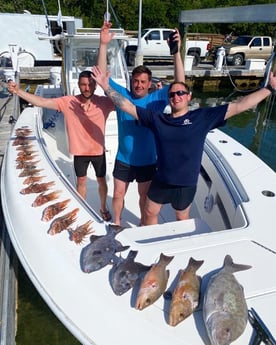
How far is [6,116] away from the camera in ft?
20.5

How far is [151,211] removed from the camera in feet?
7.71

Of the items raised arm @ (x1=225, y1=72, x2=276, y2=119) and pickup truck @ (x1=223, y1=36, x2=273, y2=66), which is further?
pickup truck @ (x1=223, y1=36, x2=273, y2=66)

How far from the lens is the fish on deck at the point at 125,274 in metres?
1.56

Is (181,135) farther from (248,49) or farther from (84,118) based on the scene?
(248,49)

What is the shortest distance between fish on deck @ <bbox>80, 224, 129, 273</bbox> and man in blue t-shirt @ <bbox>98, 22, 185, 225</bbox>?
764 millimetres

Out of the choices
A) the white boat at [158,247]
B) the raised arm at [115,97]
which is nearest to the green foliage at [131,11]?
the white boat at [158,247]

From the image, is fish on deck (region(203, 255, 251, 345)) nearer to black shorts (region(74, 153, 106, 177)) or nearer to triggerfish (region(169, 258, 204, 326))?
triggerfish (region(169, 258, 204, 326))

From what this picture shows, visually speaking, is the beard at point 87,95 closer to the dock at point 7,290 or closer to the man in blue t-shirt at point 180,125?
the man in blue t-shirt at point 180,125

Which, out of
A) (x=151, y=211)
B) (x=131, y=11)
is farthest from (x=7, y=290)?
(x=131, y=11)

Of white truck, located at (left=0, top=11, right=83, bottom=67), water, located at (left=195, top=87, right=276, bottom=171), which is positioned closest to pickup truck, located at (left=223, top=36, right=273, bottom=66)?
water, located at (left=195, top=87, right=276, bottom=171)

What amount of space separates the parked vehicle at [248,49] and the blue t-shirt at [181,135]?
588 inches

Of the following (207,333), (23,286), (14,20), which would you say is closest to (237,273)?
(207,333)

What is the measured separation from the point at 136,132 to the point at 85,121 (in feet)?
1.50

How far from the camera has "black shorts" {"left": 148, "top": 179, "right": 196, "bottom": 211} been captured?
87.0 inches
